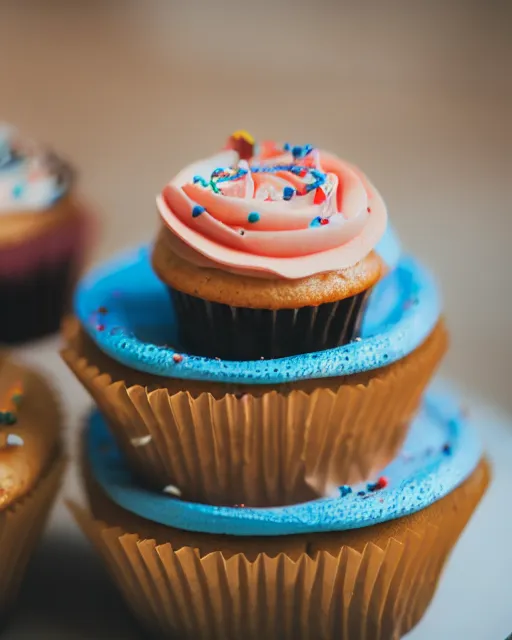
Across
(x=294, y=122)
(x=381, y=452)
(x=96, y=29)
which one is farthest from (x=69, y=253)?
(x=381, y=452)

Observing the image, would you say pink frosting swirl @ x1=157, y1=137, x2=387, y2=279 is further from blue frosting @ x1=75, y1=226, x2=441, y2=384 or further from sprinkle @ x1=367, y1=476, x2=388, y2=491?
sprinkle @ x1=367, y1=476, x2=388, y2=491

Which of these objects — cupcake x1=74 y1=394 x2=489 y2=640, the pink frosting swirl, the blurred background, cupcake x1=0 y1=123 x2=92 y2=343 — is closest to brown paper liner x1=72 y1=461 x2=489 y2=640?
cupcake x1=74 y1=394 x2=489 y2=640

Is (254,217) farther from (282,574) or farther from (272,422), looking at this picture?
(282,574)

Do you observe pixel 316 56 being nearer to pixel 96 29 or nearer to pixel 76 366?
pixel 96 29

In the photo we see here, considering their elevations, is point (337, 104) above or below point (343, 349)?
below

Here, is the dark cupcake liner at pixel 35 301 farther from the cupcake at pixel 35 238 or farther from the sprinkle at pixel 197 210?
the sprinkle at pixel 197 210

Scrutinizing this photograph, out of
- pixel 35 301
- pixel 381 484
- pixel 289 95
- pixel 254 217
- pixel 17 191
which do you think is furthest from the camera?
pixel 289 95

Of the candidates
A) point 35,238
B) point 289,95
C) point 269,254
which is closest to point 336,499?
point 269,254

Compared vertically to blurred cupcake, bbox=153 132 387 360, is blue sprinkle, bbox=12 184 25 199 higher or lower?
Answer: lower
